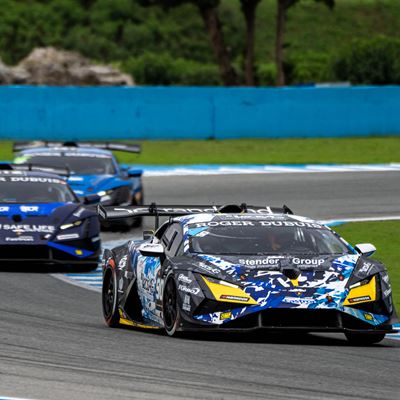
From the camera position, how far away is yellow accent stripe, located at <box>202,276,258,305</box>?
35.4 ft

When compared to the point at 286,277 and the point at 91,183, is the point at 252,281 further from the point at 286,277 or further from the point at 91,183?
the point at 91,183

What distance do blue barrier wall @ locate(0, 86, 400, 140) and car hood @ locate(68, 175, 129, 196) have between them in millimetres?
15135

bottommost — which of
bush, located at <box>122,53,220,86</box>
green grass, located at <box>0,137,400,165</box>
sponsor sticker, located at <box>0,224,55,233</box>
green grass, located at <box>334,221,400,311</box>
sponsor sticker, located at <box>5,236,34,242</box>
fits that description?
bush, located at <box>122,53,220,86</box>

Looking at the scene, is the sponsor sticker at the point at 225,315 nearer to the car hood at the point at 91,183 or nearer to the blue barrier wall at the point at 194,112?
the car hood at the point at 91,183

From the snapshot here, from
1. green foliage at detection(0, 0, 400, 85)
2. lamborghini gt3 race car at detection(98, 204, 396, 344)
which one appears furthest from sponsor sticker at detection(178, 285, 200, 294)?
green foliage at detection(0, 0, 400, 85)

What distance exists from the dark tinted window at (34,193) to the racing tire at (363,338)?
8021 mm

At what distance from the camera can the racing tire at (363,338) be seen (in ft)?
37.0

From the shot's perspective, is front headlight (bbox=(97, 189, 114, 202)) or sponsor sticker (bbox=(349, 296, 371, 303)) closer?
sponsor sticker (bbox=(349, 296, 371, 303))

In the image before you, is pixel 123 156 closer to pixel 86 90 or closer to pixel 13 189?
pixel 86 90

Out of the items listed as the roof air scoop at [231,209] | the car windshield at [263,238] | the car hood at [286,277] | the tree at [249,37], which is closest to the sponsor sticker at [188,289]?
the car hood at [286,277]

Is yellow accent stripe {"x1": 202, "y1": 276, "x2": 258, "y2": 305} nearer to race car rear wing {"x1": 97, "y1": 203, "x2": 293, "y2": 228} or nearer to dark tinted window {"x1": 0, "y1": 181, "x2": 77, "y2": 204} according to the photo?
race car rear wing {"x1": 97, "y1": 203, "x2": 293, "y2": 228}

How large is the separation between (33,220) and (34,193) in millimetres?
1230

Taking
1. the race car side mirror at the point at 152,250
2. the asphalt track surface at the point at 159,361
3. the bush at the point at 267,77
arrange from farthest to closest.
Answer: the bush at the point at 267,77 → the race car side mirror at the point at 152,250 → the asphalt track surface at the point at 159,361

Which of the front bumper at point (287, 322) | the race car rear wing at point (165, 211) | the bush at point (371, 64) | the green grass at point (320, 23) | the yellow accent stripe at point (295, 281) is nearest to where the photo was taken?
the front bumper at point (287, 322)
